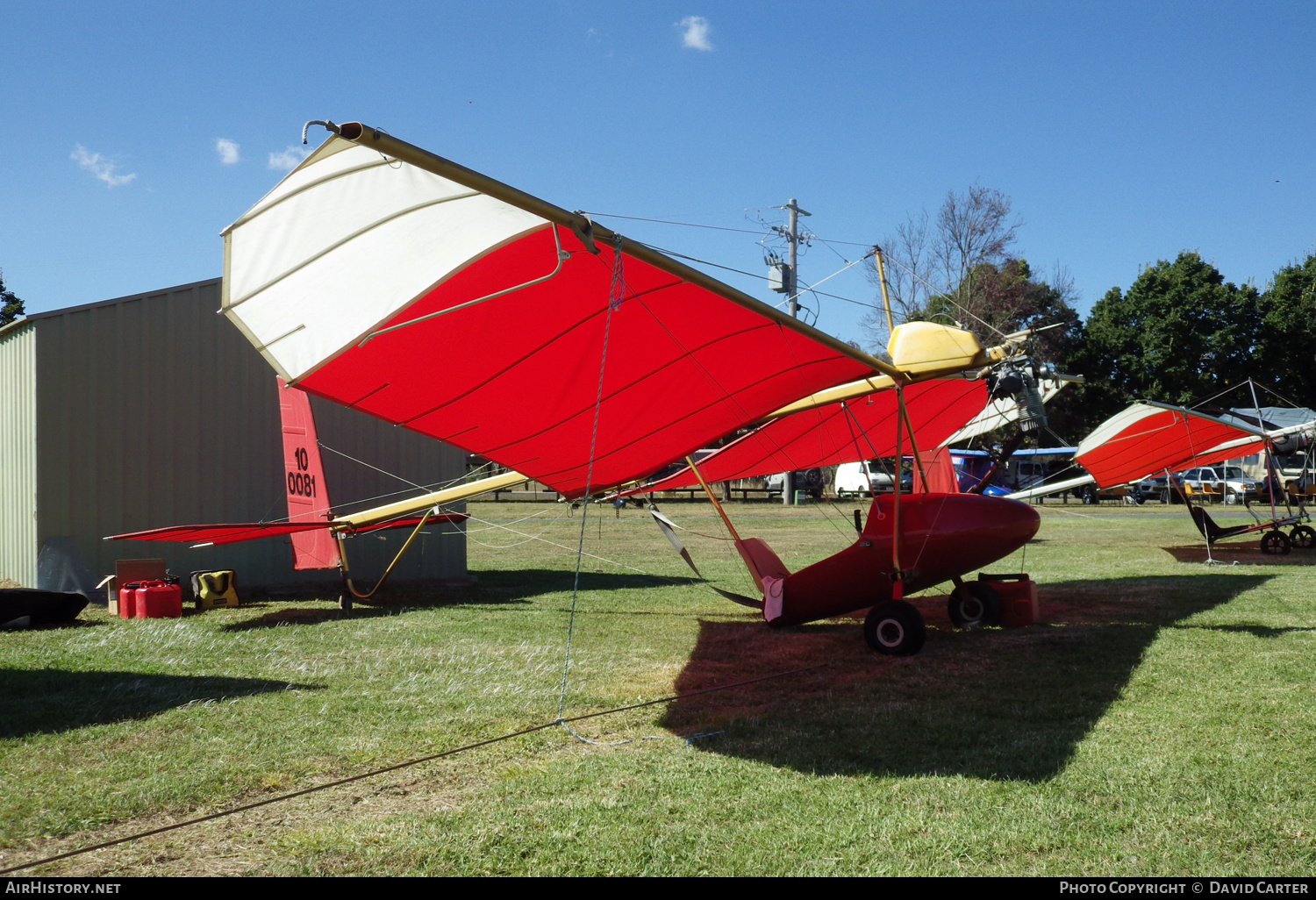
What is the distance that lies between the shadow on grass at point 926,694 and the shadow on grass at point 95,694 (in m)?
3.08

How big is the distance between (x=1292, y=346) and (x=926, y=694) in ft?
145

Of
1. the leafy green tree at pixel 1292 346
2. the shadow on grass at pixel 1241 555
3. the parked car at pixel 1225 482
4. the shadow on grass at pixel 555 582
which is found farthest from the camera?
the leafy green tree at pixel 1292 346

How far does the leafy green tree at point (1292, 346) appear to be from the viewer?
38625 mm

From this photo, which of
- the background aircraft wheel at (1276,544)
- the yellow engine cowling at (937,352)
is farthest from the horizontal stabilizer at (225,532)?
the background aircraft wheel at (1276,544)

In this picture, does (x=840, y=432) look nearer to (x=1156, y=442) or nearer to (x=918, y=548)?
(x=918, y=548)

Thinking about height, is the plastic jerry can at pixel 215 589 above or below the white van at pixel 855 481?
below

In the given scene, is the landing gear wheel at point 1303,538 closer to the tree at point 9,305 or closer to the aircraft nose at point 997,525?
the aircraft nose at point 997,525

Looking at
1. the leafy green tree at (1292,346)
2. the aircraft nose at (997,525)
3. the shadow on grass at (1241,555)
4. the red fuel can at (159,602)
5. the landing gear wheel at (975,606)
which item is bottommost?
the shadow on grass at (1241,555)

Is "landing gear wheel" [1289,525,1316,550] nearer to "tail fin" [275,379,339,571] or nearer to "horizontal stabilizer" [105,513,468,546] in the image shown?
"horizontal stabilizer" [105,513,468,546]

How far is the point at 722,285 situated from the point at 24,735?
14.5ft

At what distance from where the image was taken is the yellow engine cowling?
22.4 ft

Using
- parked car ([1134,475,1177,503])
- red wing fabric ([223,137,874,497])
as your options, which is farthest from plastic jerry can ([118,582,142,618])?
parked car ([1134,475,1177,503])

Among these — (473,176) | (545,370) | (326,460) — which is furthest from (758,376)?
(326,460)

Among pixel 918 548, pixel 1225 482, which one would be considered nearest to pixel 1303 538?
pixel 918 548
